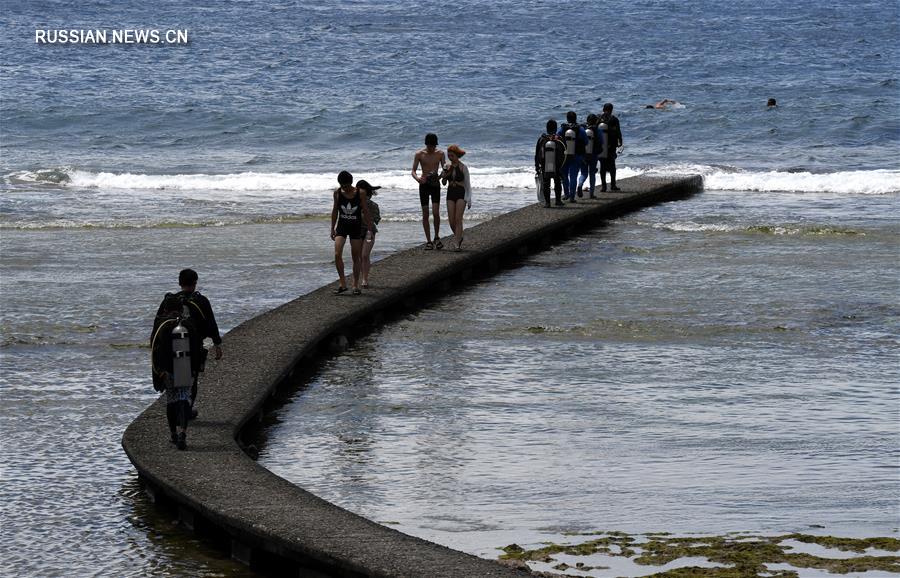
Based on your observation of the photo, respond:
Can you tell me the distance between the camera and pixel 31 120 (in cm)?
5353

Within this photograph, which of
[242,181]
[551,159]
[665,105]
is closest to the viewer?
[551,159]

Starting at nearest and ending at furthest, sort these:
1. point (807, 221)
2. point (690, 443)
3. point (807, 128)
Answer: point (690, 443), point (807, 221), point (807, 128)

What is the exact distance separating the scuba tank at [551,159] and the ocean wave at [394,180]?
29.9 feet

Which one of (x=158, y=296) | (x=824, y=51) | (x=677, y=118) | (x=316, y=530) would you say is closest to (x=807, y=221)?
(x=158, y=296)

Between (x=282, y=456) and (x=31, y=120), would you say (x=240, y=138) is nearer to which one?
(x=31, y=120)

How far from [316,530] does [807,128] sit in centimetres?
4230

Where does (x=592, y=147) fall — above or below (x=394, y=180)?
above

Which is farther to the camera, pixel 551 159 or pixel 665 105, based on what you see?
pixel 665 105

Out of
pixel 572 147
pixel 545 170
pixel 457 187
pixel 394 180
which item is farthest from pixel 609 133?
pixel 394 180

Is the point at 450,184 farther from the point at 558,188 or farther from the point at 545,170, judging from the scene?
the point at 558,188

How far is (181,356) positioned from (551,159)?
50.5 ft

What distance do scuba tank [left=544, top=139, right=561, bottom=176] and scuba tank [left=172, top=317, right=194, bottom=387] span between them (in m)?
14.8

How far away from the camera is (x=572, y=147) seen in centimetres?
2580

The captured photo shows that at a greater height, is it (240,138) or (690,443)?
(240,138)
